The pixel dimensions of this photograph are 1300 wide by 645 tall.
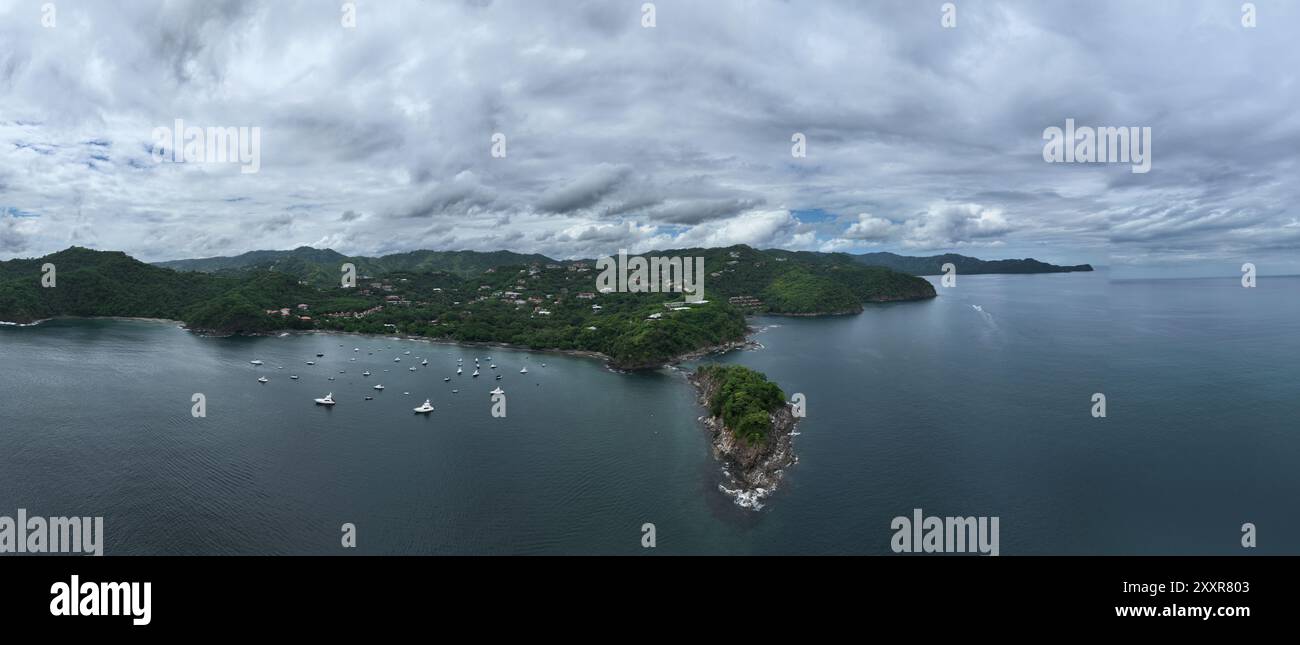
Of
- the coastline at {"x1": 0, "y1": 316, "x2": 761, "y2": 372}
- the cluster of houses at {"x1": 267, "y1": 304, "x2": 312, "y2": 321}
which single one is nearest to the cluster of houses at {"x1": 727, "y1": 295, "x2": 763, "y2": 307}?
the coastline at {"x1": 0, "y1": 316, "x2": 761, "y2": 372}

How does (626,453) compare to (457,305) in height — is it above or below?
below

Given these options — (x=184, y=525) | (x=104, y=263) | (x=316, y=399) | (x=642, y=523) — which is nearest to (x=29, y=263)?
(x=104, y=263)

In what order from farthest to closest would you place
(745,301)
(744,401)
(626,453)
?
(745,301)
(744,401)
(626,453)

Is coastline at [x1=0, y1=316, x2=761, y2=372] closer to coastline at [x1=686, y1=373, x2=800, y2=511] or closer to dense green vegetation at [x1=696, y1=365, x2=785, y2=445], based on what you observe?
dense green vegetation at [x1=696, y1=365, x2=785, y2=445]

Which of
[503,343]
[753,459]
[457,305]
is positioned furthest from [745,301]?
[753,459]

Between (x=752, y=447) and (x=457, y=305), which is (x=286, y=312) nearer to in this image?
(x=457, y=305)

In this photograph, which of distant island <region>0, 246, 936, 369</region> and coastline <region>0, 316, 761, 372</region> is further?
distant island <region>0, 246, 936, 369</region>
